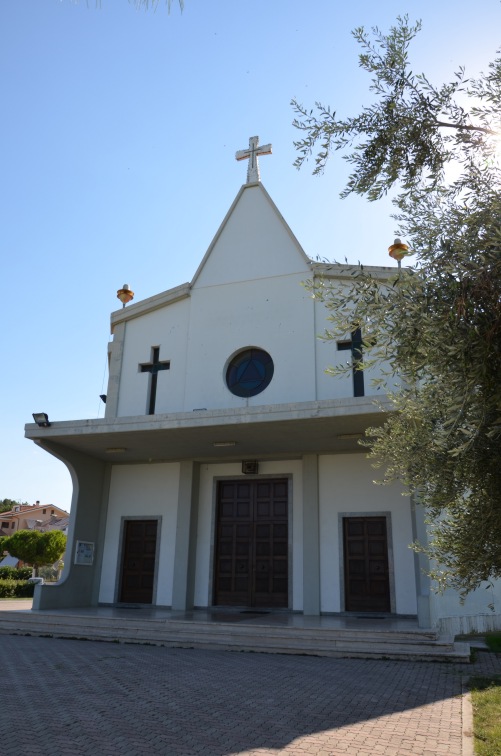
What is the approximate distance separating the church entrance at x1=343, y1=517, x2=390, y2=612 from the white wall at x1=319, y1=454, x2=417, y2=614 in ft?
0.61

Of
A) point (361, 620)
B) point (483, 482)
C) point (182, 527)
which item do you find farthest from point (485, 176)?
point (182, 527)

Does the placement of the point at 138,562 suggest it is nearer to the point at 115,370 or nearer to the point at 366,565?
the point at 115,370

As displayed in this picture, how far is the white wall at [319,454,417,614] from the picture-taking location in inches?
469

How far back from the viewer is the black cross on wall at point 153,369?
49.5 ft

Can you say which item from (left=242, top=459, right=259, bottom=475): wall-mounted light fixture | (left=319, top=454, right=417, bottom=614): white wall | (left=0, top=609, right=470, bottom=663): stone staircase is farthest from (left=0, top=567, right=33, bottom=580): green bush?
(left=319, top=454, right=417, bottom=614): white wall

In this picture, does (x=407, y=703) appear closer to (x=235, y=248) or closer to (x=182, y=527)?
(x=182, y=527)

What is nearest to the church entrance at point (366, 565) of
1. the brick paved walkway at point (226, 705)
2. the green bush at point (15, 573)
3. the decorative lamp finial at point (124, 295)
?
the brick paved walkway at point (226, 705)

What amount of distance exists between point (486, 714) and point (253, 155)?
15.0m

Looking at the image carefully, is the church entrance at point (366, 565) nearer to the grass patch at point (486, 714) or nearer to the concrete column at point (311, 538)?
the concrete column at point (311, 538)

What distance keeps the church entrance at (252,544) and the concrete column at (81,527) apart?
120 inches

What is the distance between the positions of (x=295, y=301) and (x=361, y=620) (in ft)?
23.3

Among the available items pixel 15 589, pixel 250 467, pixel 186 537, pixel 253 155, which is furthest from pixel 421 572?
pixel 15 589

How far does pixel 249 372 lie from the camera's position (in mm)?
14398

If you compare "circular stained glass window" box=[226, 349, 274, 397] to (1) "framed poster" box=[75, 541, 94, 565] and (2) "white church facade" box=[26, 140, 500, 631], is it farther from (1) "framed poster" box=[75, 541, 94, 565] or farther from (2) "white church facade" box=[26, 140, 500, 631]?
(1) "framed poster" box=[75, 541, 94, 565]
